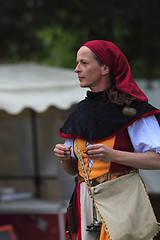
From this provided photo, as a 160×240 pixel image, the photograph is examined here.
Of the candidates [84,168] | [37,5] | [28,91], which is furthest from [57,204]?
[37,5]

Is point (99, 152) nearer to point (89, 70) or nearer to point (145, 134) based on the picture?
point (145, 134)

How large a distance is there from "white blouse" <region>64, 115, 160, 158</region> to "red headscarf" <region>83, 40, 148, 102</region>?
0.38 feet

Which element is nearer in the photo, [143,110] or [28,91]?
[143,110]

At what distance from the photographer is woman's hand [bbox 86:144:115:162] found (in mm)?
2039

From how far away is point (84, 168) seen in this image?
224 centimetres

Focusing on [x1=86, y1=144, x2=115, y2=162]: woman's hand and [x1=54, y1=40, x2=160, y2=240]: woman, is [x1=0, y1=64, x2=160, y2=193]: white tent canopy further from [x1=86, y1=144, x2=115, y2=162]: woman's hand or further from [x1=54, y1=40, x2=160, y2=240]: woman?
[x1=86, y1=144, x2=115, y2=162]: woman's hand

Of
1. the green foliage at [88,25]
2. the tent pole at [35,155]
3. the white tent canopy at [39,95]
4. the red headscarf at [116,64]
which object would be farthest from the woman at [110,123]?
the green foliage at [88,25]

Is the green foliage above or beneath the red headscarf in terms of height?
above

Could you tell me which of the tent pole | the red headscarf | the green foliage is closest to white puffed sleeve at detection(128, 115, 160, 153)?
the red headscarf

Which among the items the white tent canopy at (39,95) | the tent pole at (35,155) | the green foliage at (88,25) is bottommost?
the tent pole at (35,155)

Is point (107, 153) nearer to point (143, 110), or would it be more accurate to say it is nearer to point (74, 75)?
point (143, 110)

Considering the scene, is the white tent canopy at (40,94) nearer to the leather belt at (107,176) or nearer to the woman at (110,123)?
the woman at (110,123)

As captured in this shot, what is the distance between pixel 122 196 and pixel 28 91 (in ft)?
11.1

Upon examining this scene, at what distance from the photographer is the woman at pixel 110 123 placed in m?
2.14
